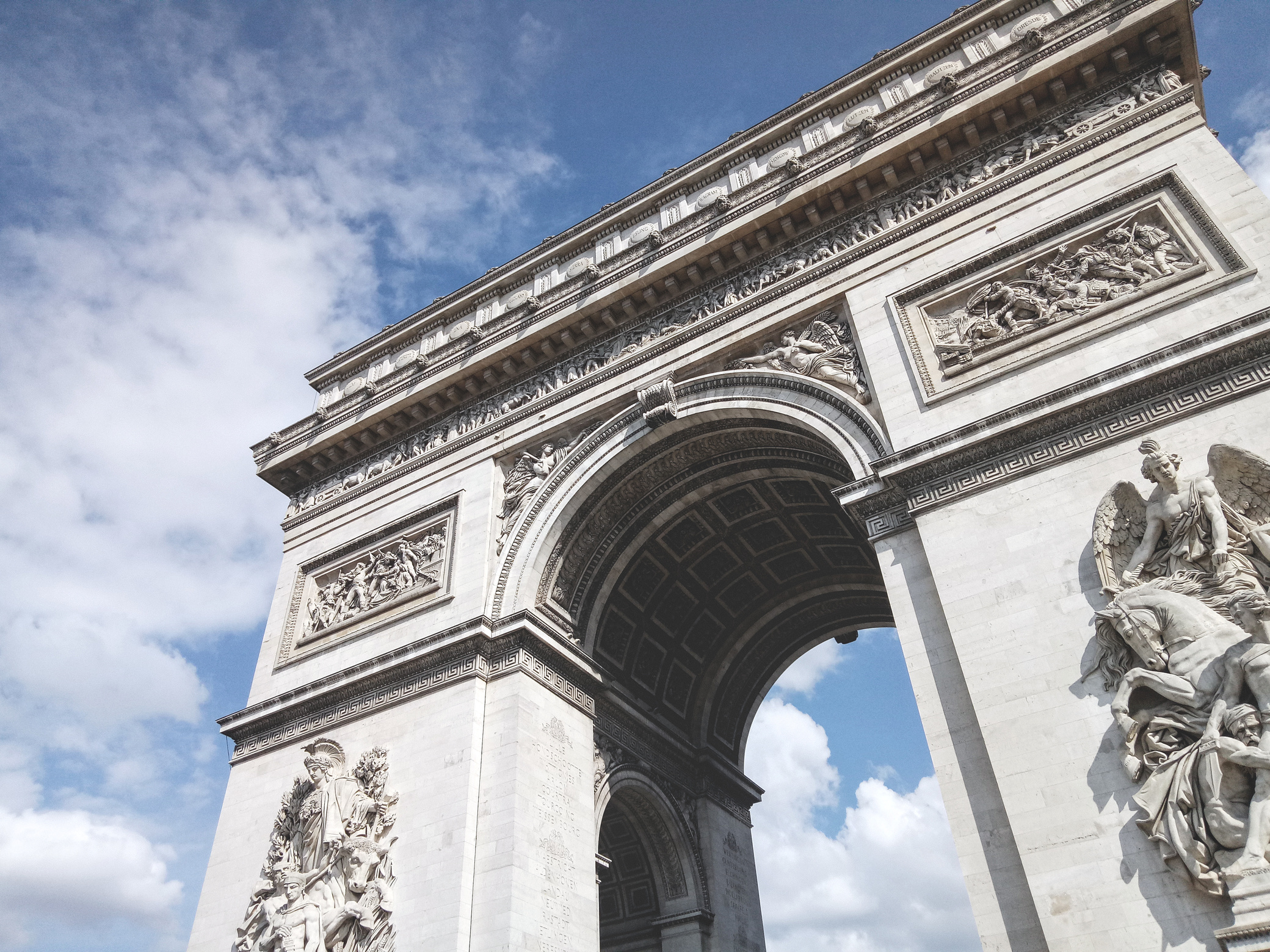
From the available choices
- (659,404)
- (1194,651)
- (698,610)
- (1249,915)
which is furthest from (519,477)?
(1249,915)

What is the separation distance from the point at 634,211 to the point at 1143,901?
14779 mm

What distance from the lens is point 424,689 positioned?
1412cm

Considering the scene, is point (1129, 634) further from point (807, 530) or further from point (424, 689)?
point (424, 689)

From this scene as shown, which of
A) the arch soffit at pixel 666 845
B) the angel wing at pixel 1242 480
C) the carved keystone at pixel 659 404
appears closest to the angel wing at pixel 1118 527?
the angel wing at pixel 1242 480

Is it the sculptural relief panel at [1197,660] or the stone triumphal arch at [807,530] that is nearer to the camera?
the sculptural relief panel at [1197,660]

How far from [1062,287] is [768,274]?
16.0 feet

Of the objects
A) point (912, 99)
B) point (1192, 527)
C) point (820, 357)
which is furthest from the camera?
point (912, 99)

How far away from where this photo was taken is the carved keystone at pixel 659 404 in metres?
15.0

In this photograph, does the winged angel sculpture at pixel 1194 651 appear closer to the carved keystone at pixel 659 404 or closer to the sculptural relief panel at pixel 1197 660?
the sculptural relief panel at pixel 1197 660

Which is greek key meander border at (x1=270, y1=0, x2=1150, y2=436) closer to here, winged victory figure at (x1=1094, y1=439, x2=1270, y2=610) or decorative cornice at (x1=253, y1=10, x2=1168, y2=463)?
decorative cornice at (x1=253, y1=10, x2=1168, y2=463)

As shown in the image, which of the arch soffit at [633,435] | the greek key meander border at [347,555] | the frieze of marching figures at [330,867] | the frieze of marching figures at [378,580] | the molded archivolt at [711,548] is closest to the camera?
the frieze of marching figures at [330,867]

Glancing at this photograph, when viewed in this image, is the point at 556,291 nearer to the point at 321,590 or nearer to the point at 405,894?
the point at 321,590

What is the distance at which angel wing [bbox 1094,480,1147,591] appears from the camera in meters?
9.74

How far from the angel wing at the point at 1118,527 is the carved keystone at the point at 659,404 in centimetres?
688
